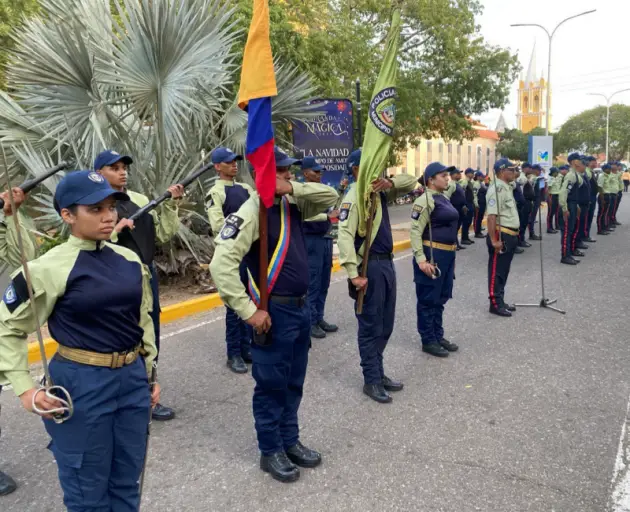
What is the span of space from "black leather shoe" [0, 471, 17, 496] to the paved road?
0.18ft

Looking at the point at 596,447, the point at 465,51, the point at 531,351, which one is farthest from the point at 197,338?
the point at 465,51

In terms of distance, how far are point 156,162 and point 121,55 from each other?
1358 mm

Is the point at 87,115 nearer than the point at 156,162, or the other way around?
the point at 87,115

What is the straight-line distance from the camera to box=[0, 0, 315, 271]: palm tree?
6605mm

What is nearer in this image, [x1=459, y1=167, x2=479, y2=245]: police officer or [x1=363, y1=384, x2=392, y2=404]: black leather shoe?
[x1=363, y1=384, x2=392, y2=404]: black leather shoe

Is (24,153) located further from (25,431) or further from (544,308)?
(544,308)

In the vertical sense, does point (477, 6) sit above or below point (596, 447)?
above

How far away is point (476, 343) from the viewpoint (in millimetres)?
5957

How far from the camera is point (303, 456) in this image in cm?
355

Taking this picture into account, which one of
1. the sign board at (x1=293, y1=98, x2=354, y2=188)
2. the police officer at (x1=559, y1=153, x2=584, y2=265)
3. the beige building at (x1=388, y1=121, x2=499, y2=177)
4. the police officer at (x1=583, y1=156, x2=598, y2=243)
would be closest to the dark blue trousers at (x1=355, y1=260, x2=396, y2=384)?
the sign board at (x1=293, y1=98, x2=354, y2=188)

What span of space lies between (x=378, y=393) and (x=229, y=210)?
2206 millimetres

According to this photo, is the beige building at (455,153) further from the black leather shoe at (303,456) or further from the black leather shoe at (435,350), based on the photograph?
the black leather shoe at (303,456)

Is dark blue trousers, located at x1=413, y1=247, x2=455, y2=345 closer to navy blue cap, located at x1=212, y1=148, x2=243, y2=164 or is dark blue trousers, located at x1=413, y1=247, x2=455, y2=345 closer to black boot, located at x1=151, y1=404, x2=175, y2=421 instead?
navy blue cap, located at x1=212, y1=148, x2=243, y2=164

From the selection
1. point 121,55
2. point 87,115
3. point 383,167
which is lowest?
point 383,167
